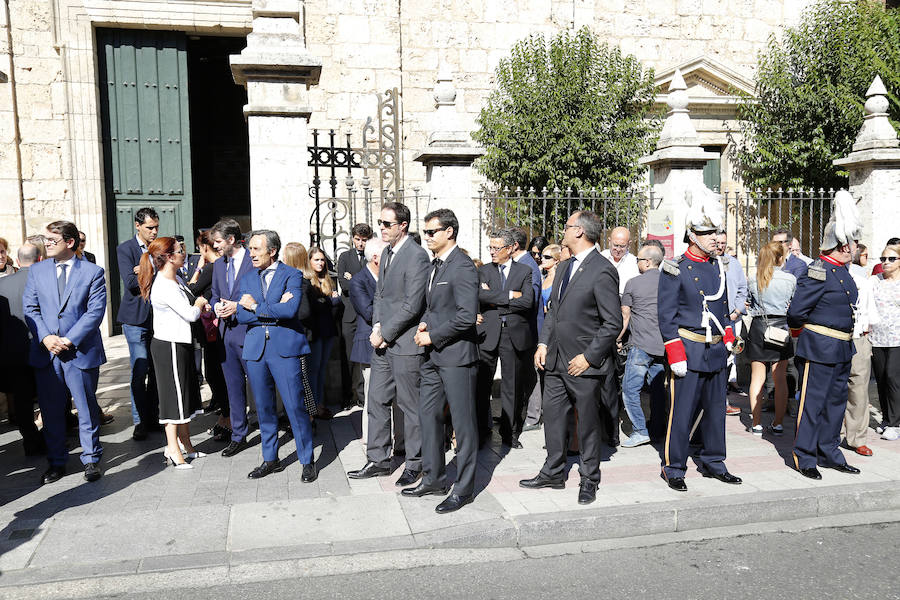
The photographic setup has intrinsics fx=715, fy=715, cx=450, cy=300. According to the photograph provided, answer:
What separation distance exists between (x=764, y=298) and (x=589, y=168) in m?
6.96

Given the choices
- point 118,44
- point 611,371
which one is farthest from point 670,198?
point 118,44

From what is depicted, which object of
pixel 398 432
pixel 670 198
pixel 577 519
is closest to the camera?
pixel 577 519

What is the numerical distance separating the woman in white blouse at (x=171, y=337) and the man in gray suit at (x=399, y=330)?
1.49 metres

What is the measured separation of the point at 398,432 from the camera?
6164 mm

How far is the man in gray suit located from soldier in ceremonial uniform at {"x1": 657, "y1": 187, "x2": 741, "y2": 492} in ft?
5.81

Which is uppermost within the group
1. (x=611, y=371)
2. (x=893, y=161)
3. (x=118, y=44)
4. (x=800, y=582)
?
(x=118, y=44)

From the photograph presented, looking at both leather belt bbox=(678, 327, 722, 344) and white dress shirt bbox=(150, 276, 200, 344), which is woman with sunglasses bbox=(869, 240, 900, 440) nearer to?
leather belt bbox=(678, 327, 722, 344)

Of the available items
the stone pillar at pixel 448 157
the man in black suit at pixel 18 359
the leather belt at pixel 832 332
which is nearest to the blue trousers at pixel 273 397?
the man in black suit at pixel 18 359

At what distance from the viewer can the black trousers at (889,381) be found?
645 cm

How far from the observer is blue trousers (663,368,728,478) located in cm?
514

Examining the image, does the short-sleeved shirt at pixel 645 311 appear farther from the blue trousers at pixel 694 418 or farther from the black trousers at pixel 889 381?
the black trousers at pixel 889 381

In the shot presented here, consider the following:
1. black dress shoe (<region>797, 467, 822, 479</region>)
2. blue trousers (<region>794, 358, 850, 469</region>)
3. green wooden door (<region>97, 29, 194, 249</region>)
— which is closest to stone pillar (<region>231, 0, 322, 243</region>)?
blue trousers (<region>794, 358, 850, 469</region>)

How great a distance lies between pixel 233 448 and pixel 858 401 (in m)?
5.32

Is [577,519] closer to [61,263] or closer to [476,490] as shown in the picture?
[476,490]
